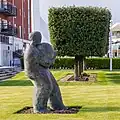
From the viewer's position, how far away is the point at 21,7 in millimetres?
59844

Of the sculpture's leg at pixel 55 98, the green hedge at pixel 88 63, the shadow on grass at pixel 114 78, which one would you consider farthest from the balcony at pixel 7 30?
the sculpture's leg at pixel 55 98

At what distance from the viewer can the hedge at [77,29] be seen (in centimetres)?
2759

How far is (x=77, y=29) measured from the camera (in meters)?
27.5

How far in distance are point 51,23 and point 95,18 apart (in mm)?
2953

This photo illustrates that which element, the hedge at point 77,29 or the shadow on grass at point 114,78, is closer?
the shadow on grass at point 114,78

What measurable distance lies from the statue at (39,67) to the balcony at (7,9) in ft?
128

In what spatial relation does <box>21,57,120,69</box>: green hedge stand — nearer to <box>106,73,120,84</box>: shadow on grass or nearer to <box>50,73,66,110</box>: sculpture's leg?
<box>106,73,120,84</box>: shadow on grass

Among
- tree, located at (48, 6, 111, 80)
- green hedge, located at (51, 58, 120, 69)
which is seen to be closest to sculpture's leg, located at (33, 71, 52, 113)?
tree, located at (48, 6, 111, 80)

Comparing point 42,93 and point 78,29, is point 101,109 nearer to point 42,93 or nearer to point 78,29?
point 42,93

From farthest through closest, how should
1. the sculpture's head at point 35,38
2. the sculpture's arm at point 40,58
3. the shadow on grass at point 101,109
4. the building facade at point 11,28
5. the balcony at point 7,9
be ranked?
the building facade at point 11,28 → the balcony at point 7,9 → the shadow on grass at point 101,109 → the sculpture's head at point 35,38 → the sculpture's arm at point 40,58

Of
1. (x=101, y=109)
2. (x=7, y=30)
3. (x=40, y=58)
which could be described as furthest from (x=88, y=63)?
(x=40, y=58)

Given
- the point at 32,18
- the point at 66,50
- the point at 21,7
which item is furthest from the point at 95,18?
the point at 32,18

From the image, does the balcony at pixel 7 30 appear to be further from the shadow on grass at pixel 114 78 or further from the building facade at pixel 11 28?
the shadow on grass at pixel 114 78

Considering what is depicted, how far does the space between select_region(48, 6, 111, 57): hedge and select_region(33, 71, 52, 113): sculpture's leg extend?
51.5ft
